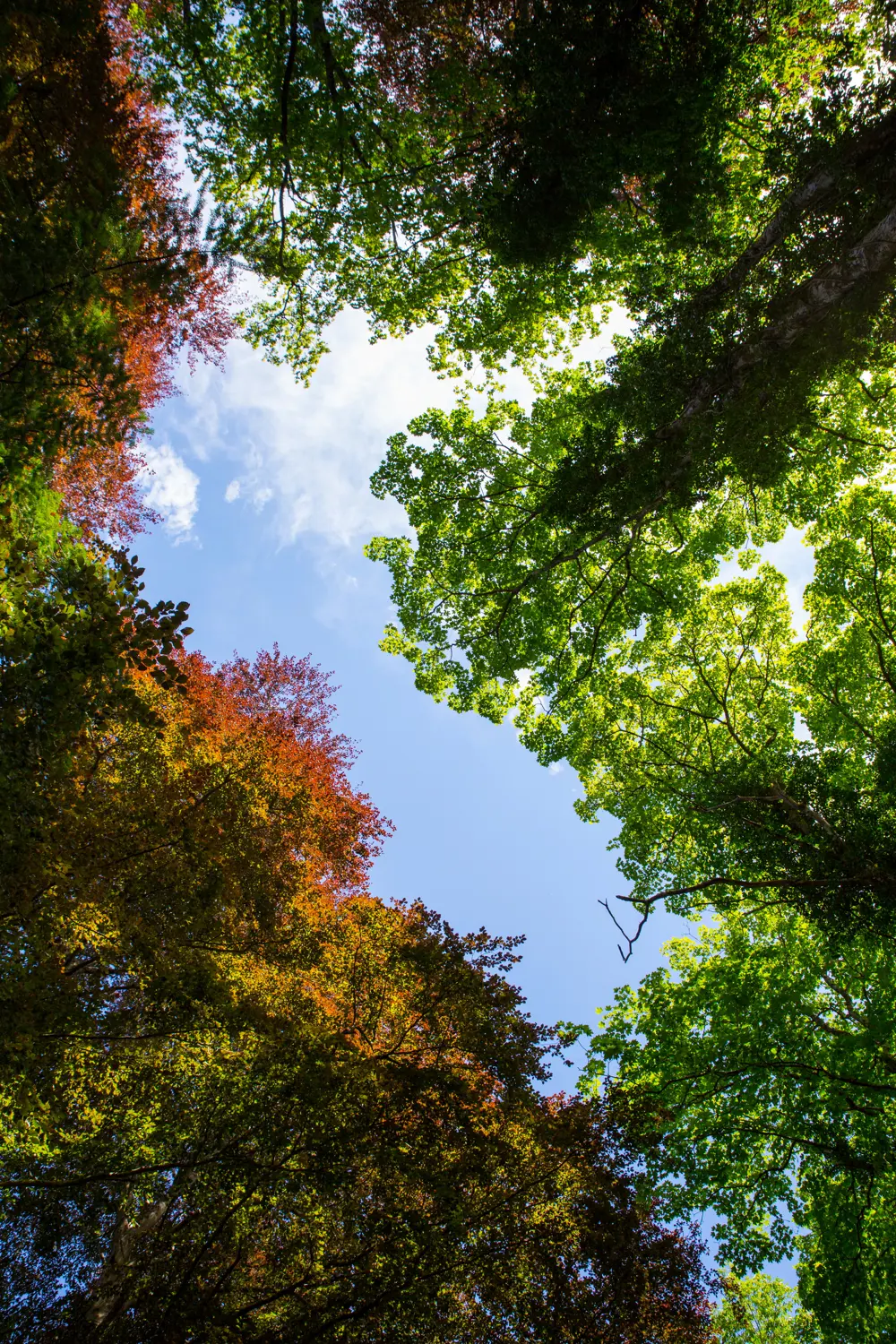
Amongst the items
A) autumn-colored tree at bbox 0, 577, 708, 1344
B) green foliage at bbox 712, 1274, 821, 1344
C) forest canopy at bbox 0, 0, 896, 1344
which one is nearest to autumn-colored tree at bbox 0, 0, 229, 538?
forest canopy at bbox 0, 0, 896, 1344

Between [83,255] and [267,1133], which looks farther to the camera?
[267,1133]

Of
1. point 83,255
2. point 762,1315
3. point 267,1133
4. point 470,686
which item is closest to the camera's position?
point 83,255

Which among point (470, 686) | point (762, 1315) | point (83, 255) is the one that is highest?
point (470, 686)

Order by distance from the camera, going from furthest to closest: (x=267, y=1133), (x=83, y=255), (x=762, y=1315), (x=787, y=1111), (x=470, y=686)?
(x=762, y=1315) < (x=470, y=686) < (x=787, y=1111) < (x=267, y=1133) < (x=83, y=255)

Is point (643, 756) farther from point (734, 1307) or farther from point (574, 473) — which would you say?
point (734, 1307)

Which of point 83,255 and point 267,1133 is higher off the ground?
point 83,255

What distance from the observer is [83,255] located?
4.40m

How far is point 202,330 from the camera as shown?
415 inches

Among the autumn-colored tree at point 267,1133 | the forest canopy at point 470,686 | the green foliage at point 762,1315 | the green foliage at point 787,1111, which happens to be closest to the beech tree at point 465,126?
the forest canopy at point 470,686

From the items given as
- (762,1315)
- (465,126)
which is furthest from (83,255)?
(762,1315)

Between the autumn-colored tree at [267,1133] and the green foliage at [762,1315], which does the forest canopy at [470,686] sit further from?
the green foliage at [762,1315]

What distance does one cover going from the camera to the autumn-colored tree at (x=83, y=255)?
4.21 metres

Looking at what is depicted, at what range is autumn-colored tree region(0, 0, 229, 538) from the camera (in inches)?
166

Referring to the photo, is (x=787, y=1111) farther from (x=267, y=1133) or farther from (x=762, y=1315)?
(x=762, y=1315)
